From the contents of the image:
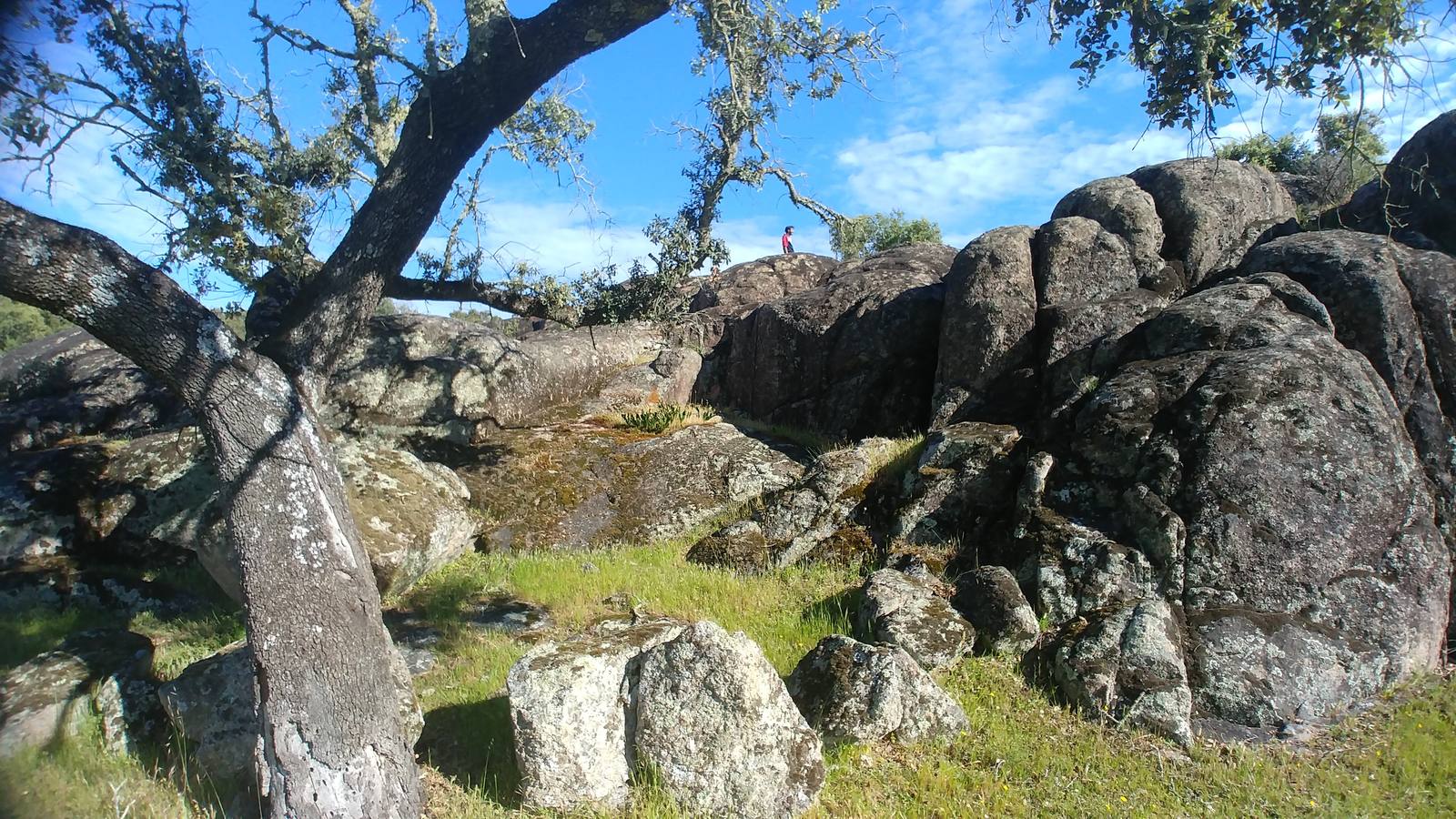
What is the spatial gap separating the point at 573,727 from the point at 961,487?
247 inches

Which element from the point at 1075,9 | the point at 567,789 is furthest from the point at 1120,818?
the point at 1075,9

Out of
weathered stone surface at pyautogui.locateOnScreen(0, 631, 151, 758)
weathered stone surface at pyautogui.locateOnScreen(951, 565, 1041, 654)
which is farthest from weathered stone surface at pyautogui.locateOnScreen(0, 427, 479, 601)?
weathered stone surface at pyautogui.locateOnScreen(951, 565, 1041, 654)

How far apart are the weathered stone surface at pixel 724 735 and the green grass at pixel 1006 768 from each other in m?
0.22

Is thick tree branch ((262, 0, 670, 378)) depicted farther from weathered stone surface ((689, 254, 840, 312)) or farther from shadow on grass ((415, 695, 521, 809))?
weathered stone surface ((689, 254, 840, 312))

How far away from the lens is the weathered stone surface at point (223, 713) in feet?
20.6

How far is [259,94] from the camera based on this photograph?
916 centimetres

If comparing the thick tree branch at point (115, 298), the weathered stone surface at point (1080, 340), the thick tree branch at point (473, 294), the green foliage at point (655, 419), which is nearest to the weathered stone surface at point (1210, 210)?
the weathered stone surface at point (1080, 340)

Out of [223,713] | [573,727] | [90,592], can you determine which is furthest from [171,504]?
[573,727]

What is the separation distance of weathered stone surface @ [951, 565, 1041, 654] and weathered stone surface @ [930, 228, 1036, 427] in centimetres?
480

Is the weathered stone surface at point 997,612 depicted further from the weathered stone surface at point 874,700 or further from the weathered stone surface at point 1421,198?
the weathered stone surface at point 1421,198

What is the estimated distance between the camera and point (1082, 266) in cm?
1424

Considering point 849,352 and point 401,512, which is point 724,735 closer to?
point 401,512

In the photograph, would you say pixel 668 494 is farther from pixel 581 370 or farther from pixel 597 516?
pixel 581 370

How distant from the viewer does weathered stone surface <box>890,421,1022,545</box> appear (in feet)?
33.8
